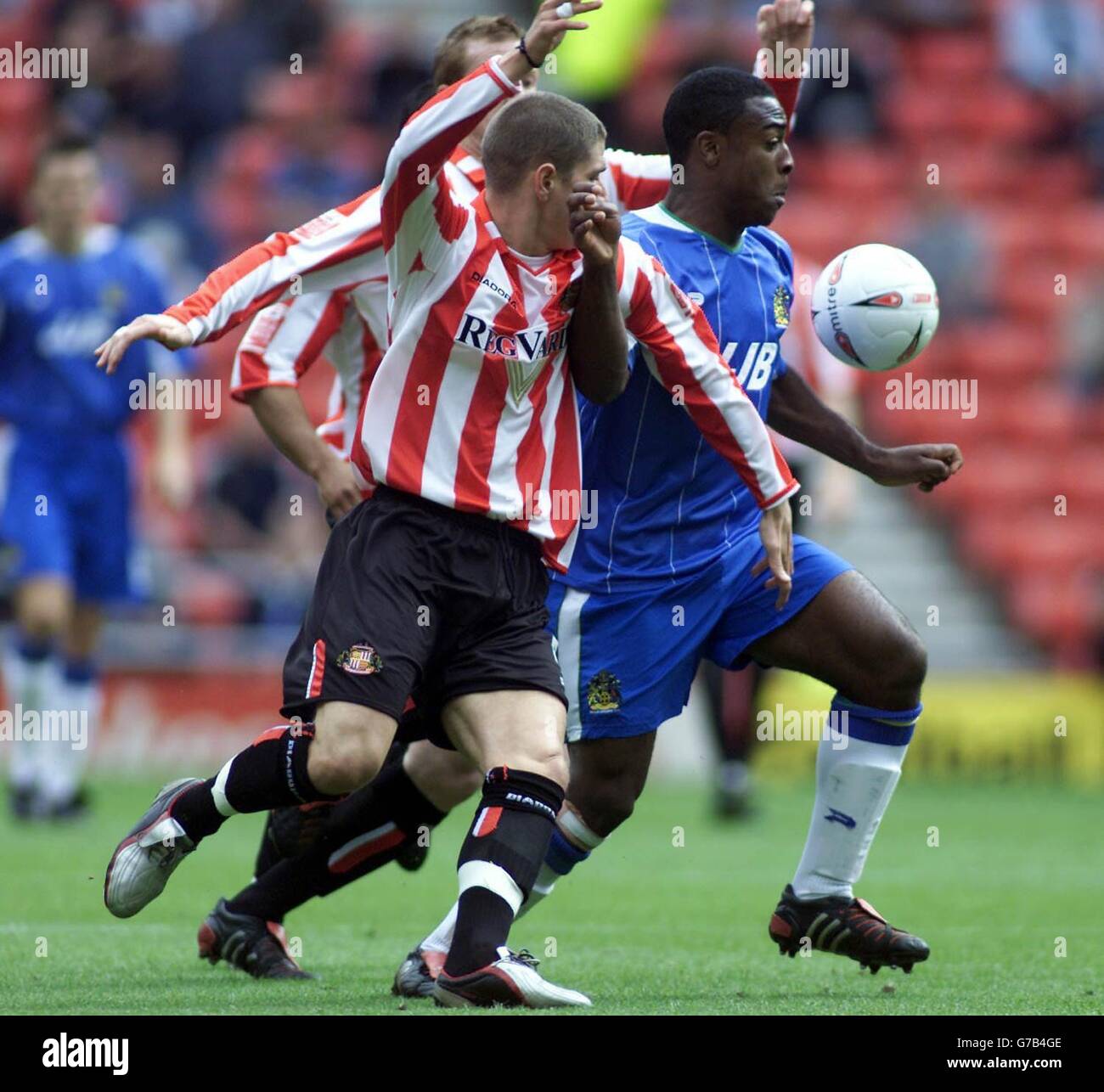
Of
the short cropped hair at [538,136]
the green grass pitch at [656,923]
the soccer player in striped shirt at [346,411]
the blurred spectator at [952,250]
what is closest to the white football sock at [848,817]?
the green grass pitch at [656,923]

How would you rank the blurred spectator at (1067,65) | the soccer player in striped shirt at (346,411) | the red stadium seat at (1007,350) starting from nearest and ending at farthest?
the soccer player in striped shirt at (346,411) → the red stadium seat at (1007,350) → the blurred spectator at (1067,65)

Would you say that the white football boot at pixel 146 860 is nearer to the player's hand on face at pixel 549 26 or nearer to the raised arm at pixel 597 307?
the raised arm at pixel 597 307

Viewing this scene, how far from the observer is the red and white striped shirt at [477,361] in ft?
15.3

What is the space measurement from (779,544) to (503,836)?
99 centimetres

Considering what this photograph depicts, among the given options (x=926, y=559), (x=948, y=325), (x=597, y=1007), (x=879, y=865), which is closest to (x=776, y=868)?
(x=879, y=865)

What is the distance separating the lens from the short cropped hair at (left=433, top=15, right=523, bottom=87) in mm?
5574

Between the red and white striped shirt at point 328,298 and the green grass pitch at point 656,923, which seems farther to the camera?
the red and white striped shirt at point 328,298

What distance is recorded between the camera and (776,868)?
804 cm

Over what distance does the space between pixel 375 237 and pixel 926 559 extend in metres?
9.91

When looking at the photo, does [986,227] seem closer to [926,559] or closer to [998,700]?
[926,559]

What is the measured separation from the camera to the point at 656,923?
656 cm

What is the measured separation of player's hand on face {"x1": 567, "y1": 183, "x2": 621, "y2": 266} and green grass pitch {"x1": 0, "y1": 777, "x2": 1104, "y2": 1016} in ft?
5.29

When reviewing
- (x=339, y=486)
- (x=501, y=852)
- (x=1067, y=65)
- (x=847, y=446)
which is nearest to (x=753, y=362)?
(x=847, y=446)

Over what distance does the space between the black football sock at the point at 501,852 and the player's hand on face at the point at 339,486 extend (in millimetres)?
1272
